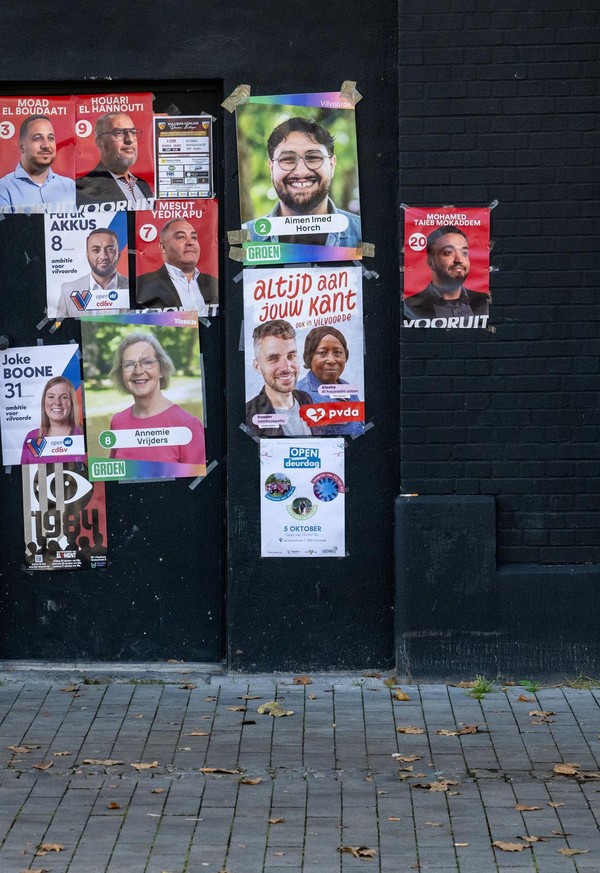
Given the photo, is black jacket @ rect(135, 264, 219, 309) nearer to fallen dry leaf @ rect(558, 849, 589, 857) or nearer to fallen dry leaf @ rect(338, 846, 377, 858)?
fallen dry leaf @ rect(338, 846, 377, 858)

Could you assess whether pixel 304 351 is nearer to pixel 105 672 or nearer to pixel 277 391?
pixel 277 391

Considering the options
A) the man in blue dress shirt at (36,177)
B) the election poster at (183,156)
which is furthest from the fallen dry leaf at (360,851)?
the man in blue dress shirt at (36,177)

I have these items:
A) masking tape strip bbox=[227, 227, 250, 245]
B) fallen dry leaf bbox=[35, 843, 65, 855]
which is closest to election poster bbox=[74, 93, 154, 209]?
masking tape strip bbox=[227, 227, 250, 245]

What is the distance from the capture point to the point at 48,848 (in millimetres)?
4996

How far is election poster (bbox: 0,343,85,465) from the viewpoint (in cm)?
730

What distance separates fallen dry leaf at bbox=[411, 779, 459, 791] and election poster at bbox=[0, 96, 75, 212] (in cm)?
362

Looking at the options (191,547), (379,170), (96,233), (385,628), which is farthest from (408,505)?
(96,233)

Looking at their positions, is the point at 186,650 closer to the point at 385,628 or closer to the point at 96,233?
the point at 385,628

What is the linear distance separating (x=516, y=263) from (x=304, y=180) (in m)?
1.22

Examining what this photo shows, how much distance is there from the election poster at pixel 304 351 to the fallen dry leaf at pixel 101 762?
78.8 inches

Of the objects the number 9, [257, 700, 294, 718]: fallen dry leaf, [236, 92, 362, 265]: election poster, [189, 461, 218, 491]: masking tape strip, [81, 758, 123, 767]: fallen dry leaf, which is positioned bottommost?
[81, 758, 123, 767]: fallen dry leaf

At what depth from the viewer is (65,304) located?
286 inches

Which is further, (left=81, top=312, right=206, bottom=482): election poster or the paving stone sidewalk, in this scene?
(left=81, top=312, right=206, bottom=482): election poster

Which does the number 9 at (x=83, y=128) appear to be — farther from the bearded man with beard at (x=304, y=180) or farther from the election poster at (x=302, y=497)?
the election poster at (x=302, y=497)
